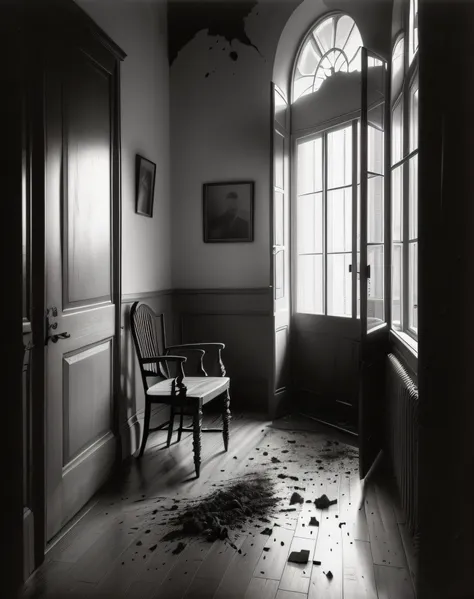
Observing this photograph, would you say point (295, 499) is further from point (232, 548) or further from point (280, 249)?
point (280, 249)

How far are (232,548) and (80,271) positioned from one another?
63.4 inches

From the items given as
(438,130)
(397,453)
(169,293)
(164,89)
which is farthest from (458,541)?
(164,89)

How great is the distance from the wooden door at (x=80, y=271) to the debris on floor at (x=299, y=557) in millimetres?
1125

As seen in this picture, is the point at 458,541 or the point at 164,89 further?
the point at 164,89

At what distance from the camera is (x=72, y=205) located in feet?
8.78

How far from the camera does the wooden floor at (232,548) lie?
2.02 meters

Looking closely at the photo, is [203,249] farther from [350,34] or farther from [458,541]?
[458,541]

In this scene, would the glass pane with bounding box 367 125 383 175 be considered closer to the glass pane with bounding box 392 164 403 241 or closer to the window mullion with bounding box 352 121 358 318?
the glass pane with bounding box 392 164 403 241

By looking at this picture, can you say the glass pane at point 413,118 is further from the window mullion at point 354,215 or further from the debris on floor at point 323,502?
the debris on floor at point 323,502

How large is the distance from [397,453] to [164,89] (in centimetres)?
367

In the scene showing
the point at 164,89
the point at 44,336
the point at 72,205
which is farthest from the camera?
the point at 164,89

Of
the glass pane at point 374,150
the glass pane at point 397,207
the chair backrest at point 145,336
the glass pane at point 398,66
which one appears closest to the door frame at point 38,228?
the chair backrest at point 145,336

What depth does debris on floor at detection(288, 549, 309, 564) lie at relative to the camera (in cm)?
220

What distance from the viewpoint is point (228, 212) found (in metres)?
4.68
